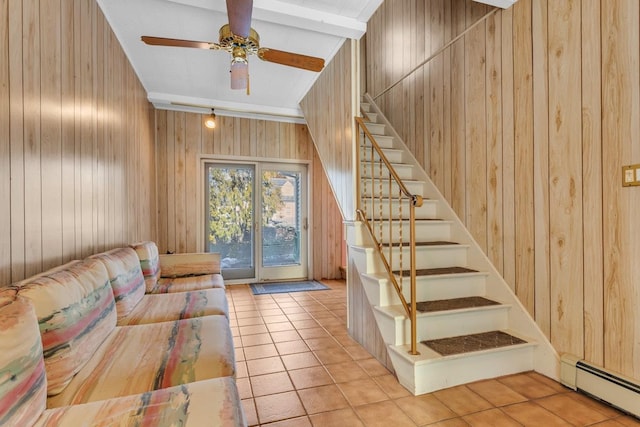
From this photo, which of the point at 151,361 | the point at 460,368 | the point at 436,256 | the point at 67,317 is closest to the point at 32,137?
the point at 67,317

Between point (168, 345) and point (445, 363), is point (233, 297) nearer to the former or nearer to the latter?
point (168, 345)

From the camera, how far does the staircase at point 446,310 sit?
2023 millimetres

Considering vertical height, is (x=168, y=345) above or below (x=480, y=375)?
above

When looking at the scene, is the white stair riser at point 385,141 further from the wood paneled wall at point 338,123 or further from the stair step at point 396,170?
the wood paneled wall at point 338,123

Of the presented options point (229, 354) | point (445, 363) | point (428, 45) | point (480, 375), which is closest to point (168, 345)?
point (229, 354)

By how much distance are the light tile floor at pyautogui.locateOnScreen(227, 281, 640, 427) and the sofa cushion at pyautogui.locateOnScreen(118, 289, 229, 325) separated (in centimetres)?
52

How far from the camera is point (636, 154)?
66.9 inches

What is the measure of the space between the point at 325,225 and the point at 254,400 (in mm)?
3758

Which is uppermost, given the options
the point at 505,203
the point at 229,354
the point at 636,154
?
the point at 636,154

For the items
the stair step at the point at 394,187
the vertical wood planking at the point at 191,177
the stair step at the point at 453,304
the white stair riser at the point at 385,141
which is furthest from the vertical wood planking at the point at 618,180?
the vertical wood planking at the point at 191,177

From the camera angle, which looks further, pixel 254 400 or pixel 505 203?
pixel 505 203

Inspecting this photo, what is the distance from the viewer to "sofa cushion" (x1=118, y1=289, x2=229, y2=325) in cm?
203

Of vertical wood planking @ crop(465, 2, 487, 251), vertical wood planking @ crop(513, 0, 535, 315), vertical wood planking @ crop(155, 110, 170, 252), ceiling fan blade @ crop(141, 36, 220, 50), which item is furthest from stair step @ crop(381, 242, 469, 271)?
vertical wood planking @ crop(155, 110, 170, 252)

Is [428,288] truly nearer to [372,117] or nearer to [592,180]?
[592,180]
